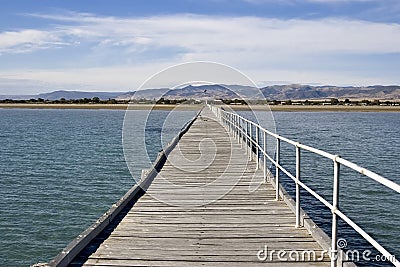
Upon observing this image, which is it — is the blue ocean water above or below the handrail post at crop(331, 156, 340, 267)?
below

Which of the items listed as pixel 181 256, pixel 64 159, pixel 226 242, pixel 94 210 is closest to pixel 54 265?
pixel 181 256

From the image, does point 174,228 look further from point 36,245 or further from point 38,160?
point 38,160

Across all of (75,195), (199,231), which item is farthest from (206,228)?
(75,195)

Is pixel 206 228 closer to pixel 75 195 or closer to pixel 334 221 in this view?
pixel 334 221

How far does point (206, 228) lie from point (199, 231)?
0.47 ft

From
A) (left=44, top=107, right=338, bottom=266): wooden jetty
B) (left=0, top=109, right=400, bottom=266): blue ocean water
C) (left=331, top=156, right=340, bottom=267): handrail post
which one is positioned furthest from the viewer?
(left=0, top=109, right=400, bottom=266): blue ocean water

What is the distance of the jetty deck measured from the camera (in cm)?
482

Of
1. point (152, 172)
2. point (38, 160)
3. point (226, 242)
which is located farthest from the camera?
point (38, 160)

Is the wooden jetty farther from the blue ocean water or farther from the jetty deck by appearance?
the blue ocean water

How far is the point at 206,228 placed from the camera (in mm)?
5910

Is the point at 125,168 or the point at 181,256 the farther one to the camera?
the point at 125,168

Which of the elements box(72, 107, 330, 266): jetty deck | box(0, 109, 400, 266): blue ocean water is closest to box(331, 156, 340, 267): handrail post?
box(72, 107, 330, 266): jetty deck

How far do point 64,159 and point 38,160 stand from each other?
105 cm

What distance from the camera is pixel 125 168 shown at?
18.7m
